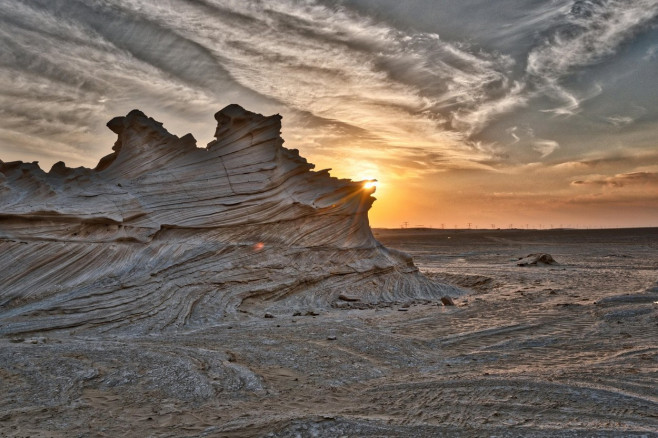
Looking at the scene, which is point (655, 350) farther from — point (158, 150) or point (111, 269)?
point (158, 150)

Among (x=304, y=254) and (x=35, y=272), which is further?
(x=304, y=254)

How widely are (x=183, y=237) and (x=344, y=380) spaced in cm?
857

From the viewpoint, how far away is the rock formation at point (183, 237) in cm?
1177

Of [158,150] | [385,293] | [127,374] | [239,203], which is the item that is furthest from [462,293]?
[127,374]

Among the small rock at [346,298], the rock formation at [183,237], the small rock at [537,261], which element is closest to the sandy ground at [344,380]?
the rock formation at [183,237]

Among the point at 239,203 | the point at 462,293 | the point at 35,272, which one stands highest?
the point at 239,203

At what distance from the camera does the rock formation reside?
38.6ft

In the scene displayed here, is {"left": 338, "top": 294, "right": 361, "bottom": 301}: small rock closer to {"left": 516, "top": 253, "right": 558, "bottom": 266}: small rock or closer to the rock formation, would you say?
the rock formation

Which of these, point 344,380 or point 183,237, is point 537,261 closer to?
point 183,237

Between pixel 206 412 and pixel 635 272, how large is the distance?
26.0 meters

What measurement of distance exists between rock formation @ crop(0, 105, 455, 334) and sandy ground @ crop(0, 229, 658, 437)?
5.75ft

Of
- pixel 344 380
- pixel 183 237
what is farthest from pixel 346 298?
pixel 344 380

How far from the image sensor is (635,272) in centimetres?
2477

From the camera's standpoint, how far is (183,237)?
14.1 metres
